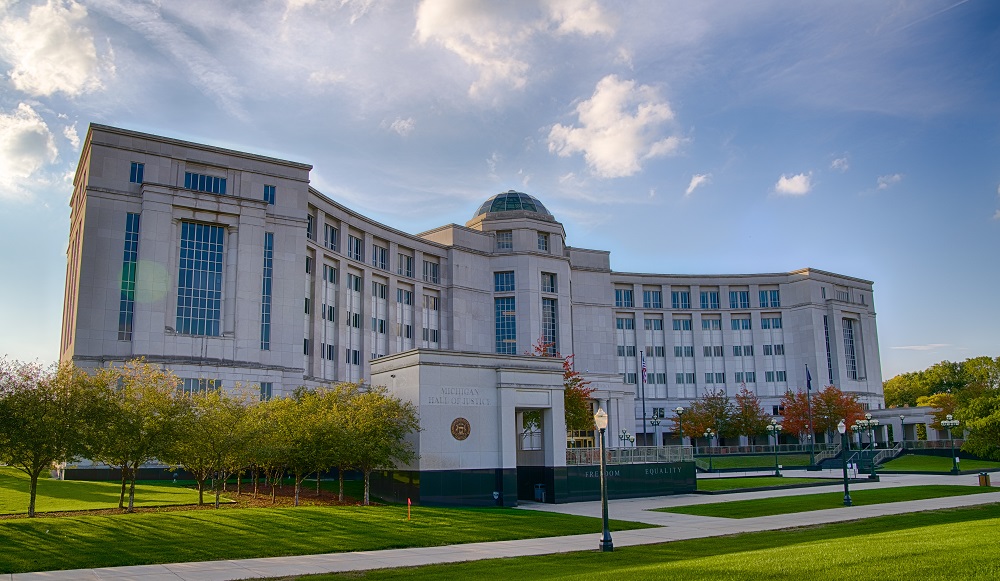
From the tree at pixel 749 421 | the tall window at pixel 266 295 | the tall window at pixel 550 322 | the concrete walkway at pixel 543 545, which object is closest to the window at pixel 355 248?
the tall window at pixel 266 295

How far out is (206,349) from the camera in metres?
56.0

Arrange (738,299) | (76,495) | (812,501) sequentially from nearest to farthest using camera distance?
(76,495) < (812,501) < (738,299)

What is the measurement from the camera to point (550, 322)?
86688 millimetres

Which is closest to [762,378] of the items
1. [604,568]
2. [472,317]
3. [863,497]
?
[472,317]

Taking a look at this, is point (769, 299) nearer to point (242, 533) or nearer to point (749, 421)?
point (749, 421)

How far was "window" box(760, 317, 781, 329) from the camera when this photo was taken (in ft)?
365

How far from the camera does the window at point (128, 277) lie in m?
53.9

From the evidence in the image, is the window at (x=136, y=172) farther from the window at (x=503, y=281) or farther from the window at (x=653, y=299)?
the window at (x=653, y=299)

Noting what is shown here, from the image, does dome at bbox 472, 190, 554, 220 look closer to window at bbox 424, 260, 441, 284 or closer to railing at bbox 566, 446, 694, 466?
window at bbox 424, 260, 441, 284

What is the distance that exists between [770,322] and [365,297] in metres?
65.5

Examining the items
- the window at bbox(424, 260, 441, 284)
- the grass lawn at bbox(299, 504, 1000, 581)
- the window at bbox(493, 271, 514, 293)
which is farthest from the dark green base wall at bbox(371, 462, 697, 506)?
the window at bbox(424, 260, 441, 284)

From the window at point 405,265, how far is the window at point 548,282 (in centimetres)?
1572

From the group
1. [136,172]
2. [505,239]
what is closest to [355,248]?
[505,239]

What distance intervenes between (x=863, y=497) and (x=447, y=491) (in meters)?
22.4
